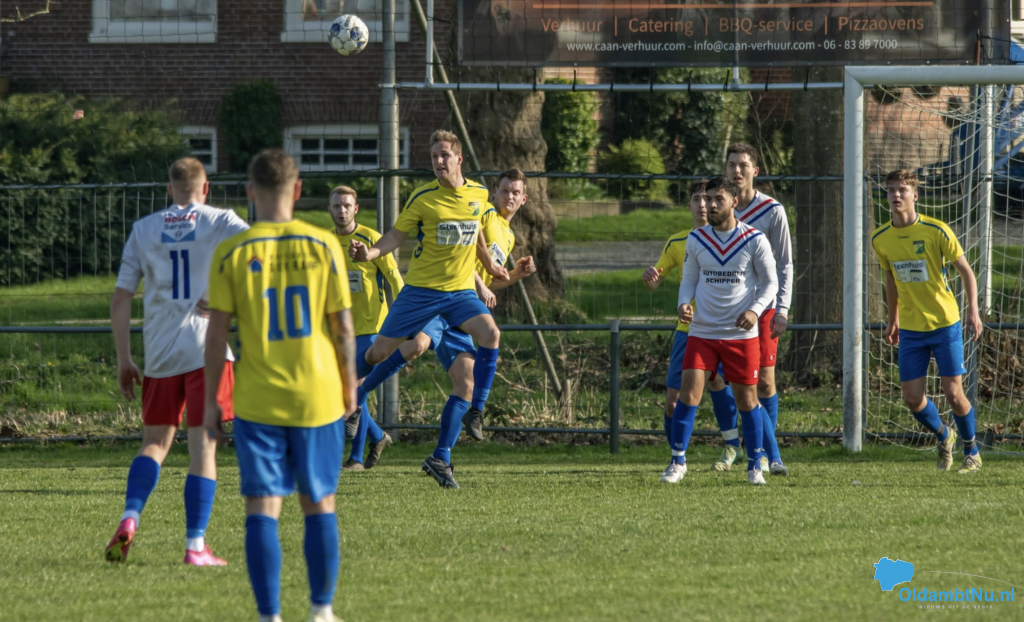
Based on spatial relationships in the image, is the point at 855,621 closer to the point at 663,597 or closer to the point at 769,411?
the point at 663,597

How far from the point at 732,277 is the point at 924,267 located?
57.6 inches

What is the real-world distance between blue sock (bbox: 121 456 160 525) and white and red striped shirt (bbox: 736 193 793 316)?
419cm

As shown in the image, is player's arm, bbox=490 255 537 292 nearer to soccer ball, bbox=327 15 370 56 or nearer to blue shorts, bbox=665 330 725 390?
blue shorts, bbox=665 330 725 390

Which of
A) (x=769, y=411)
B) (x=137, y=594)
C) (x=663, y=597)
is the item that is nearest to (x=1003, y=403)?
(x=769, y=411)

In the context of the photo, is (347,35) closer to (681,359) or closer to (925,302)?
(681,359)

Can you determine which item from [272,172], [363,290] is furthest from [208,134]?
[272,172]

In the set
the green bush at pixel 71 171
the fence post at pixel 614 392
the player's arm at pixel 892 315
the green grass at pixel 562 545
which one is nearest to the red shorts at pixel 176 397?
the green grass at pixel 562 545

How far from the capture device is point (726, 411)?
7.96 metres

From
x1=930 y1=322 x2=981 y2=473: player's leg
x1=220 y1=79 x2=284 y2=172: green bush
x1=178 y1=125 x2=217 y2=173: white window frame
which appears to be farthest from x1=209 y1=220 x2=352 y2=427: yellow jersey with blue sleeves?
x1=178 y1=125 x2=217 y2=173: white window frame

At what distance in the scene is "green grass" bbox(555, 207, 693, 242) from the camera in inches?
436

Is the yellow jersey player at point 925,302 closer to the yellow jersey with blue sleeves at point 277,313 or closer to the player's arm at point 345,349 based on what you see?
the player's arm at point 345,349

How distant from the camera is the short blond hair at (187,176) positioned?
5.25 metres

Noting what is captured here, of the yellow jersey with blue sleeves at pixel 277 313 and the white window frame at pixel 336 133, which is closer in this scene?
the yellow jersey with blue sleeves at pixel 277 313

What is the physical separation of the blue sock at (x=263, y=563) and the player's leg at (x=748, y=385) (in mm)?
4041
